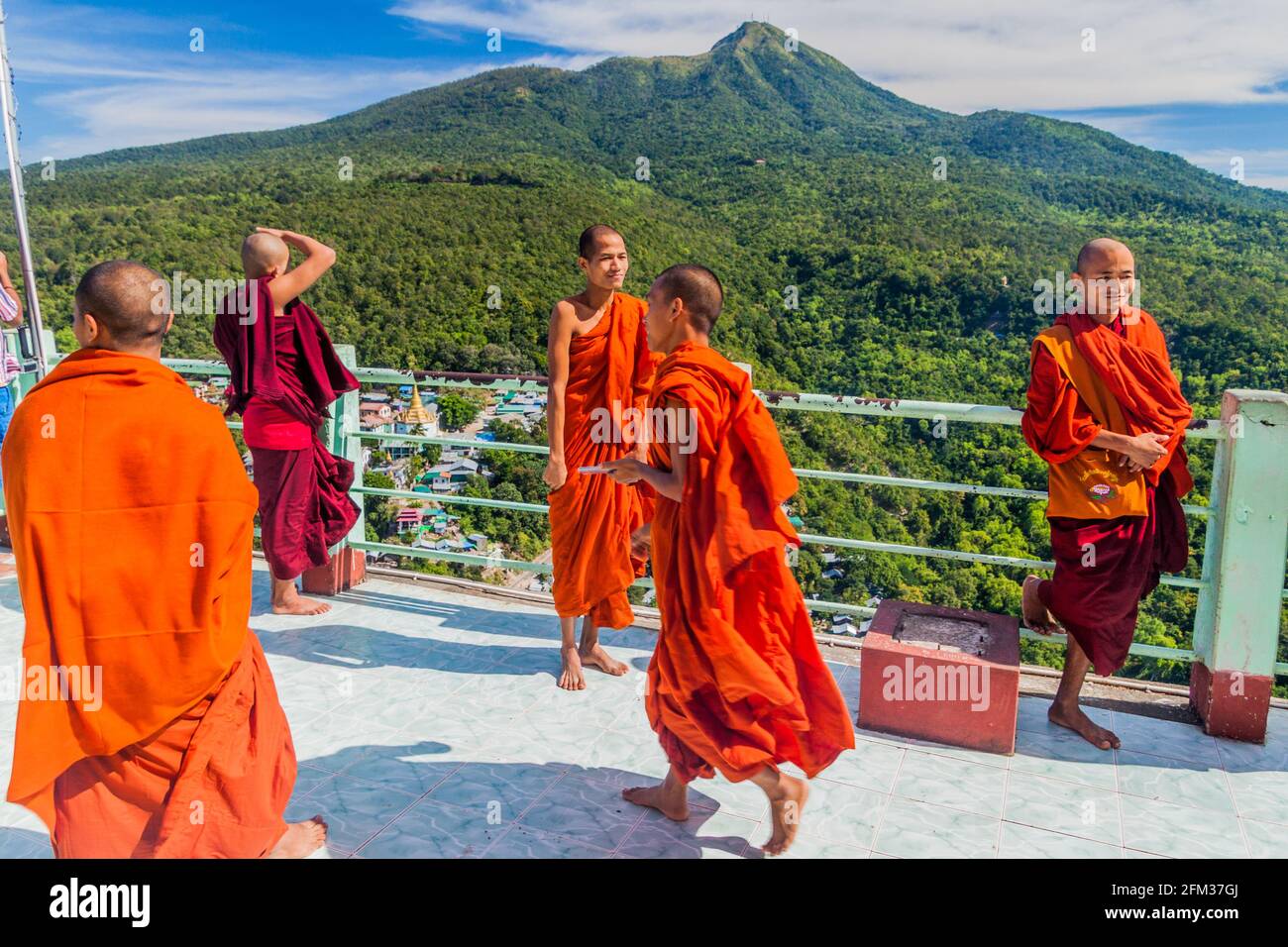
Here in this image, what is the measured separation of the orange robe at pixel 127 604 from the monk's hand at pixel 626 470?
0.95 meters

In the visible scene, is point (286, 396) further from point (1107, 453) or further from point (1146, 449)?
point (1146, 449)

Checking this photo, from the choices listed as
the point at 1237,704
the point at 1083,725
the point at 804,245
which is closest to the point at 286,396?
the point at 1083,725

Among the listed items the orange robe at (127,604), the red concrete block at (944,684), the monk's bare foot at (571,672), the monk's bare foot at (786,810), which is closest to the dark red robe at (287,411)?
the monk's bare foot at (571,672)

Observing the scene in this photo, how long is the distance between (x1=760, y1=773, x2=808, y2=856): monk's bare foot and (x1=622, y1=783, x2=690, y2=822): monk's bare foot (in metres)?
0.29

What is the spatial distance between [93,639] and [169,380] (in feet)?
1.97

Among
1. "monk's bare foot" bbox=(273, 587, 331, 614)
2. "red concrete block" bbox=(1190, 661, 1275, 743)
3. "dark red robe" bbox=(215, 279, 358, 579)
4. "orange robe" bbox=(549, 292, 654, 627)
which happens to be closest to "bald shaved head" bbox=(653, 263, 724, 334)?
"orange robe" bbox=(549, 292, 654, 627)

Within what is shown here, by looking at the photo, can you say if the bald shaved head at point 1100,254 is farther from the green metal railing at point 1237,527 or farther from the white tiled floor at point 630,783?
the white tiled floor at point 630,783

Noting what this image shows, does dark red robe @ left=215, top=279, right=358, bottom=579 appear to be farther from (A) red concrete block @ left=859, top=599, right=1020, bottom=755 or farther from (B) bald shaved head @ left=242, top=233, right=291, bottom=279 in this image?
(A) red concrete block @ left=859, top=599, right=1020, bottom=755

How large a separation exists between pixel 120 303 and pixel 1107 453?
302 cm

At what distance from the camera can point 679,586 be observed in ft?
8.49

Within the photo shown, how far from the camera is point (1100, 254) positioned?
3.19 m

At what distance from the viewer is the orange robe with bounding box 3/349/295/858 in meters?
2.03
